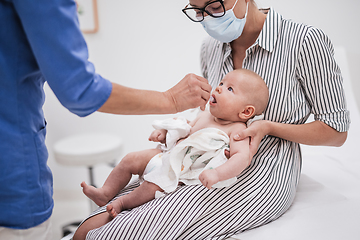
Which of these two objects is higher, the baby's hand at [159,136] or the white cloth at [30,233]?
the baby's hand at [159,136]

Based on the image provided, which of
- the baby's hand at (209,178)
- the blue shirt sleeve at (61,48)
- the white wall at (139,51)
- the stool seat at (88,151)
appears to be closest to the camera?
the blue shirt sleeve at (61,48)

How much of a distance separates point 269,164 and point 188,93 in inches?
20.5

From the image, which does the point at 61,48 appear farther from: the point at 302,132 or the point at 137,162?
the point at 302,132

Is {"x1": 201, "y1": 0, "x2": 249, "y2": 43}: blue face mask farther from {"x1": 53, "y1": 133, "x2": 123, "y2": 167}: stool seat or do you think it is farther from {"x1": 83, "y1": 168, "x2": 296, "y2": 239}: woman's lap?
{"x1": 53, "y1": 133, "x2": 123, "y2": 167}: stool seat

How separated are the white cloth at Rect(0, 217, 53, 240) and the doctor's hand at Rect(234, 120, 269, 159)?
74 cm

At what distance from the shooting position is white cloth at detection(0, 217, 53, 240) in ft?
2.97

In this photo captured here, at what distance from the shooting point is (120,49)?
3227mm

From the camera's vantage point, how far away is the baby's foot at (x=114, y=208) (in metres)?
1.28

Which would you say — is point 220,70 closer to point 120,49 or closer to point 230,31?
point 230,31

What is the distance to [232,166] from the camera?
1182 millimetres

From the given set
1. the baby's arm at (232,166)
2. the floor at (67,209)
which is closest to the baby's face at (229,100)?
the baby's arm at (232,166)

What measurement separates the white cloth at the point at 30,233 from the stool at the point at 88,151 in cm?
174

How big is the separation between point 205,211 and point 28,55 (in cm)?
81

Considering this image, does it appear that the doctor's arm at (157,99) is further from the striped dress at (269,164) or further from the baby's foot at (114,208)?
the baby's foot at (114,208)
